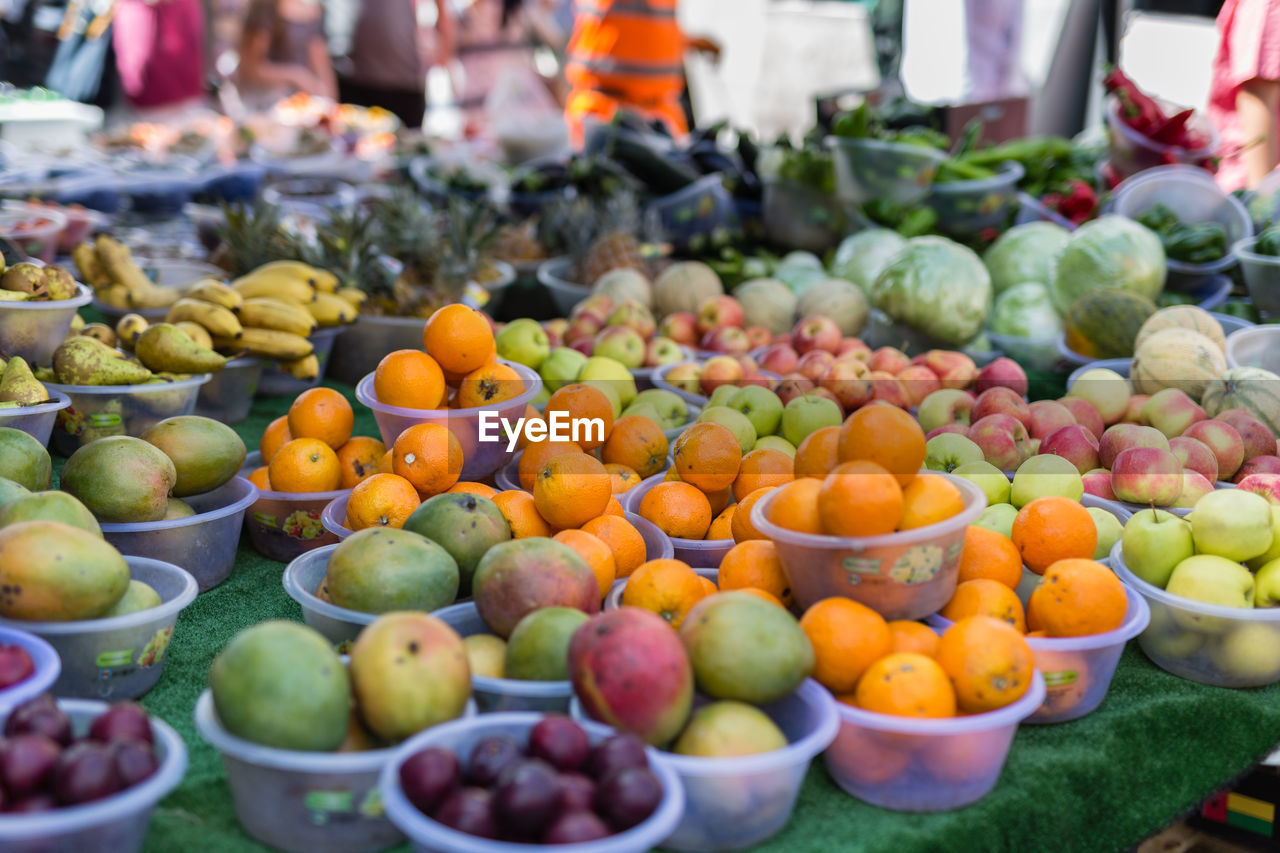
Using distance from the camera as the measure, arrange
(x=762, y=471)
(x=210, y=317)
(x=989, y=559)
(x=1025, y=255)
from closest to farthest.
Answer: (x=989, y=559), (x=762, y=471), (x=210, y=317), (x=1025, y=255)

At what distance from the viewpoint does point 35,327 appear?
2359 millimetres

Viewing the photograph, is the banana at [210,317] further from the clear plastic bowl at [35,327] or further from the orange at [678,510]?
the orange at [678,510]

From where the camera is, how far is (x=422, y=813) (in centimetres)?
114

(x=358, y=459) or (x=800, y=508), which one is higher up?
(x=800, y=508)

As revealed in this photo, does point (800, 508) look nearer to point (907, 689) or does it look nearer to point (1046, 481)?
point (907, 689)

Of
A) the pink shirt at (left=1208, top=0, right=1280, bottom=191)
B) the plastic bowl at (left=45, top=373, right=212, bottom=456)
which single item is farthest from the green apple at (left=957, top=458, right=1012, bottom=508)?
the pink shirt at (left=1208, top=0, right=1280, bottom=191)

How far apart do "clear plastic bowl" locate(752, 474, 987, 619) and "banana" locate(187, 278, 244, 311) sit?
1.96m

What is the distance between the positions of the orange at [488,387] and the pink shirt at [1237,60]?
12.9ft

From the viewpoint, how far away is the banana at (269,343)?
2816 mm

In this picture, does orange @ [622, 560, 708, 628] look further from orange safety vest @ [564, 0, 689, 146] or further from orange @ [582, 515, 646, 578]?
orange safety vest @ [564, 0, 689, 146]

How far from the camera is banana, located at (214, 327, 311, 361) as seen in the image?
9.24 feet

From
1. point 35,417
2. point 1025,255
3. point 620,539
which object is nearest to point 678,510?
point 620,539

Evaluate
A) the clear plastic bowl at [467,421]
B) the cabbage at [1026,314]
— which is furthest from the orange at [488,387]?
the cabbage at [1026,314]

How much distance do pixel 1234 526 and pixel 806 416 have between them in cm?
92
